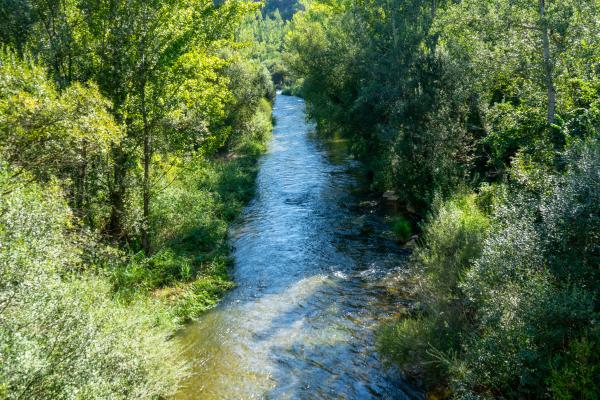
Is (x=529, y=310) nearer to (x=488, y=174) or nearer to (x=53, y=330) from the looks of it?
(x=53, y=330)

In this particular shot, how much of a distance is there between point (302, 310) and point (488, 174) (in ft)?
33.6

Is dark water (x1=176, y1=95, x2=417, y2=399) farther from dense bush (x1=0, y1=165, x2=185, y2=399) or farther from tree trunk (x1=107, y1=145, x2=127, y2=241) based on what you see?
tree trunk (x1=107, y1=145, x2=127, y2=241)

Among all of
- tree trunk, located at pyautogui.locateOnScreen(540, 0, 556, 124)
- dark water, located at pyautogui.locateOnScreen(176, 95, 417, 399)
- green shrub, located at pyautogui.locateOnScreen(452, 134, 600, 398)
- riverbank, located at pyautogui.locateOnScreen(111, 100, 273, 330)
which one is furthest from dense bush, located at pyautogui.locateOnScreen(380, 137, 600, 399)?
riverbank, located at pyautogui.locateOnScreen(111, 100, 273, 330)

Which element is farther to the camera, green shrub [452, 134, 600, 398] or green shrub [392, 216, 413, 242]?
green shrub [392, 216, 413, 242]

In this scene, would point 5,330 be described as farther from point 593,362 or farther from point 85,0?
point 85,0

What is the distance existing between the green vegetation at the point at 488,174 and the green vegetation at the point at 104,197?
20.9ft

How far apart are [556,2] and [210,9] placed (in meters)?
12.0

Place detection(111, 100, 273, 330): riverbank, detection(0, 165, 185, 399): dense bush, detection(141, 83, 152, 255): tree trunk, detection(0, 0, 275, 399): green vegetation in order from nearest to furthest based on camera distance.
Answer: detection(0, 165, 185, 399): dense bush, detection(0, 0, 275, 399): green vegetation, detection(111, 100, 273, 330): riverbank, detection(141, 83, 152, 255): tree trunk

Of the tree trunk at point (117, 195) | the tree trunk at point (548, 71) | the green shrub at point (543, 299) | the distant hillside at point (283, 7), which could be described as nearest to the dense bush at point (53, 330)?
the tree trunk at point (117, 195)

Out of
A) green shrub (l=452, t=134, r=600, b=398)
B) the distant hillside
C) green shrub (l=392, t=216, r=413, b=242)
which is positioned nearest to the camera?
green shrub (l=452, t=134, r=600, b=398)

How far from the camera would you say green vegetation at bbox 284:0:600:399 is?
6.86 m

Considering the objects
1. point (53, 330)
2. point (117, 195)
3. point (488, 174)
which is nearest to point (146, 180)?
point (117, 195)

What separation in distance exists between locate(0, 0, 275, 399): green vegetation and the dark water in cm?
102

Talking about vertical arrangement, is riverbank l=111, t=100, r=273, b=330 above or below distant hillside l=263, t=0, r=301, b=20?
below
